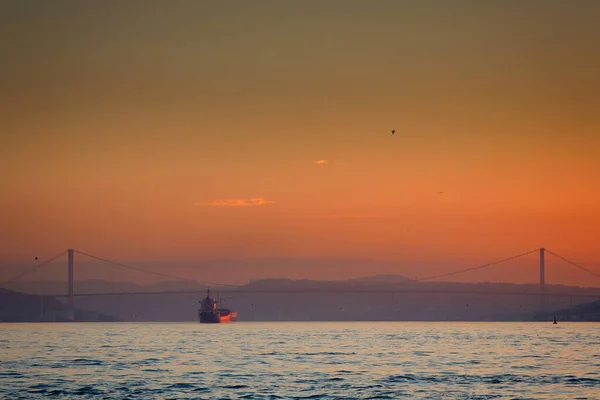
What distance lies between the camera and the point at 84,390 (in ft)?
155

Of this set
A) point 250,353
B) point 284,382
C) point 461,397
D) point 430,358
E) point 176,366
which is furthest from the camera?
point 250,353

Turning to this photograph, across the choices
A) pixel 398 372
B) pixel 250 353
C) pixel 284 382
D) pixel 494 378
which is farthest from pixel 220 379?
pixel 250 353

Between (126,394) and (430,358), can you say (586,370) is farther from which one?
(126,394)

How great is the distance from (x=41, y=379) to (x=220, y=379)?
9.76 meters

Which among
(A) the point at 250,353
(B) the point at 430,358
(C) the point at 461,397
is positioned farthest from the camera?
(A) the point at 250,353

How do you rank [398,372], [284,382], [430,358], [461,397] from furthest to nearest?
[430,358] < [398,372] < [284,382] < [461,397]

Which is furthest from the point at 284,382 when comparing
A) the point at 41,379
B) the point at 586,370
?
the point at 586,370

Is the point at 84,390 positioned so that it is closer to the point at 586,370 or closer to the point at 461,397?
the point at 461,397

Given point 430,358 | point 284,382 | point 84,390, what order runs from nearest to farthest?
point 84,390 → point 284,382 → point 430,358

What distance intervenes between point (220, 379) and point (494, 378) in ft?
50.2

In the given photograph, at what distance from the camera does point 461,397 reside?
144 ft

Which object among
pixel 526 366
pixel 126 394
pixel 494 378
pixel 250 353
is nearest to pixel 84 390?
pixel 126 394

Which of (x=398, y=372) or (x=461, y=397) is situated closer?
(x=461, y=397)

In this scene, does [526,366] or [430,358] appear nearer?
[526,366]
